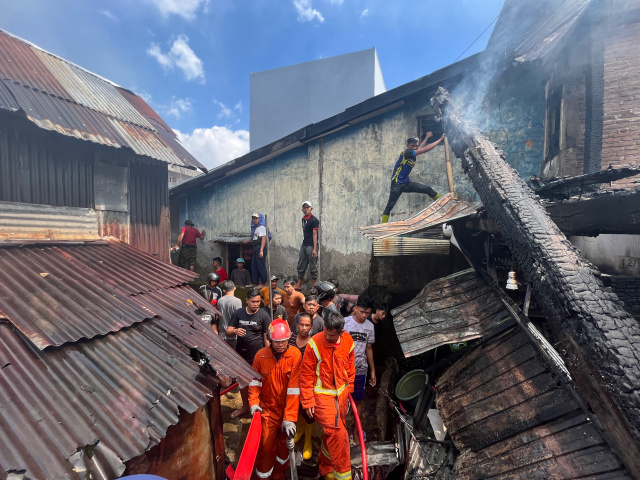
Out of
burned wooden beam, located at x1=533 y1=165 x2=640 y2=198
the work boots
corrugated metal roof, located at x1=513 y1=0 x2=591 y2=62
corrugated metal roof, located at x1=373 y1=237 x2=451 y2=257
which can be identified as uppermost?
corrugated metal roof, located at x1=513 y1=0 x2=591 y2=62

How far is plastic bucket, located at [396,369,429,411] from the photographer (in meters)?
5.59

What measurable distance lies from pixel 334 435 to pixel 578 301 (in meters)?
3.01

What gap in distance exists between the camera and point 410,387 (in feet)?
18.8

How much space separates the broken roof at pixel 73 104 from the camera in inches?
167

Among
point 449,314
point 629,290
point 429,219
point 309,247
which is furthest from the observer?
point 309,247

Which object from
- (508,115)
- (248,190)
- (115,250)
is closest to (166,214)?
(115,250)

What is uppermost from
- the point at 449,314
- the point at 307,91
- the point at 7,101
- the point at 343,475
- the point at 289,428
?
the point at 307,91

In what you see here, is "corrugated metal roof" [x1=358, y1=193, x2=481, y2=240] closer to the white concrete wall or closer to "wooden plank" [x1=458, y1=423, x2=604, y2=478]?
"wooden plank" [x1=458, y1=423, x2=604, y2=478]

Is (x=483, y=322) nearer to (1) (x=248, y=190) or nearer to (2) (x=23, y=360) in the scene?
(2) (x=23, y=360)

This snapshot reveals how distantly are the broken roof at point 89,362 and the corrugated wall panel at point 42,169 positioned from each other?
932 millimetres

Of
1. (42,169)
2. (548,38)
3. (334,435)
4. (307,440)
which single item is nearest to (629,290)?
(548,38)

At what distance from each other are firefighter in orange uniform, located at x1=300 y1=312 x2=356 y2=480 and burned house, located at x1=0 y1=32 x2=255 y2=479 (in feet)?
2.73

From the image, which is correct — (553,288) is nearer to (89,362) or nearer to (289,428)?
(289,428)

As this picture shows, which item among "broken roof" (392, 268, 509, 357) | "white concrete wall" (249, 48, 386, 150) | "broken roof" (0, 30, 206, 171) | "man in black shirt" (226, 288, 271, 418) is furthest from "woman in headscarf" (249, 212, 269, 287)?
"white concrete wall" (249, 48, 386, 150)
